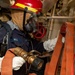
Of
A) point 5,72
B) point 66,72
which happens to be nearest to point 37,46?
point 5,72

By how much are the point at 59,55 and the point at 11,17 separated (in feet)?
2.28

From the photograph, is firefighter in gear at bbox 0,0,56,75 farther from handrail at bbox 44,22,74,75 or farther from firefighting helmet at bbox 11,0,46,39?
handrail at bbox 44,22,74,75

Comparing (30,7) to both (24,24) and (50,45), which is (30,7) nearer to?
(24,24)

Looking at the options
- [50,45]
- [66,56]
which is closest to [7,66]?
[66,56]

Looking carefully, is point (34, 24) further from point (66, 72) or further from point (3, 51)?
point (66, 72)

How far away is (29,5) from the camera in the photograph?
1.42 meters

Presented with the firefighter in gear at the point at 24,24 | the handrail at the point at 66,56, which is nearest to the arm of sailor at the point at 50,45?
the firefighter in gear at the point at 24,24

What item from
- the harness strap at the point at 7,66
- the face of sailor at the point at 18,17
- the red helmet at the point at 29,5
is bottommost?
the harness strap at the point at 7,66

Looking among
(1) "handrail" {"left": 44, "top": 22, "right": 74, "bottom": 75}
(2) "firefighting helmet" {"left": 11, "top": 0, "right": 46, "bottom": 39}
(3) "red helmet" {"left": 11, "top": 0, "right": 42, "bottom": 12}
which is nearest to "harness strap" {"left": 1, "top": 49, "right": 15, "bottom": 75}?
(1) "handrail" {"left": 44, "top": 22, "right": 74, "bottom": 75}

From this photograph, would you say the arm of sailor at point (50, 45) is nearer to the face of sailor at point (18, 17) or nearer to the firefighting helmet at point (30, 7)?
the firefighting helmet at point (30, 7)

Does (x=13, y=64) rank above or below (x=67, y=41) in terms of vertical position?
below

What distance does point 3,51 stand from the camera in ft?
3.92

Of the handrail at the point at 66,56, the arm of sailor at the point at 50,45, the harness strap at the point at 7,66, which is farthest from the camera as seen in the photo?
the arm of sailor at the point at 50,45

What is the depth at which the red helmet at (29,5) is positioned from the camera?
Answer: 1.39 metres
